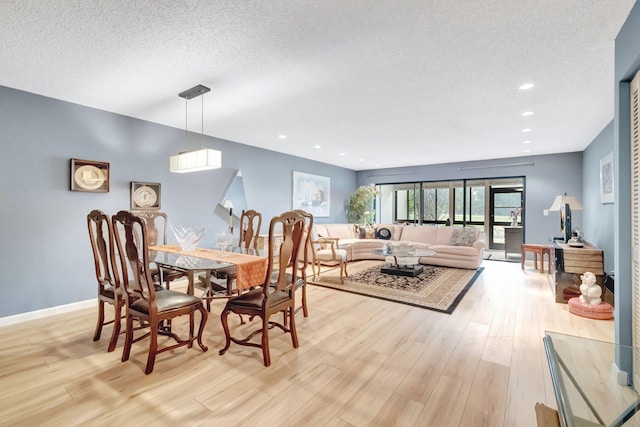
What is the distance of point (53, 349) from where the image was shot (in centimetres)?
250

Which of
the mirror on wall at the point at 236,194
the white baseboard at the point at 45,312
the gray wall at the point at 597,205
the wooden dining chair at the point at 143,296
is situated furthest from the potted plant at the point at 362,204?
the wooden dining chair at the point at 143,296

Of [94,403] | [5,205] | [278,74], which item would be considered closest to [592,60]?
[278,74]

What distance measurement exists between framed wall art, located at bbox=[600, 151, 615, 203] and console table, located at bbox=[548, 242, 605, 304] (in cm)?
79

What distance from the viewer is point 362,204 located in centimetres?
841

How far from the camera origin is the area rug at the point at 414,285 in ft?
12.4

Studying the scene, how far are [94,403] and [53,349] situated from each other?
3.68 ft

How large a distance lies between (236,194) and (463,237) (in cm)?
472

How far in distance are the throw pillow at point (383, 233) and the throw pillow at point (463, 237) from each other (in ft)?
4.85

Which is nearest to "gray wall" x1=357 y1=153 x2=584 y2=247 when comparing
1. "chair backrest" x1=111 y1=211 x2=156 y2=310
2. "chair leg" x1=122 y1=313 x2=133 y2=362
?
"chair backrest" x1=111 y1=211 x2=156 y2=310

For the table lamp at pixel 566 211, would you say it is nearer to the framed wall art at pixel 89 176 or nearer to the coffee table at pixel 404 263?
the coffee table at pixel 404 263

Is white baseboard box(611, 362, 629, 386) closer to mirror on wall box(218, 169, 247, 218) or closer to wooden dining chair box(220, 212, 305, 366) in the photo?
wooden dining chair box(220, 212, 305, 366)

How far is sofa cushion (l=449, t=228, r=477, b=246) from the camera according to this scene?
6084 mm

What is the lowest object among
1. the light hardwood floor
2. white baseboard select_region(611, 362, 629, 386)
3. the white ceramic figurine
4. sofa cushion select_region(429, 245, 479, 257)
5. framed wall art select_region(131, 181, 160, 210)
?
the light hardwood floor

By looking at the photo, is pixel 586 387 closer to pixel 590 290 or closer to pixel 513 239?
pixel 590 290
